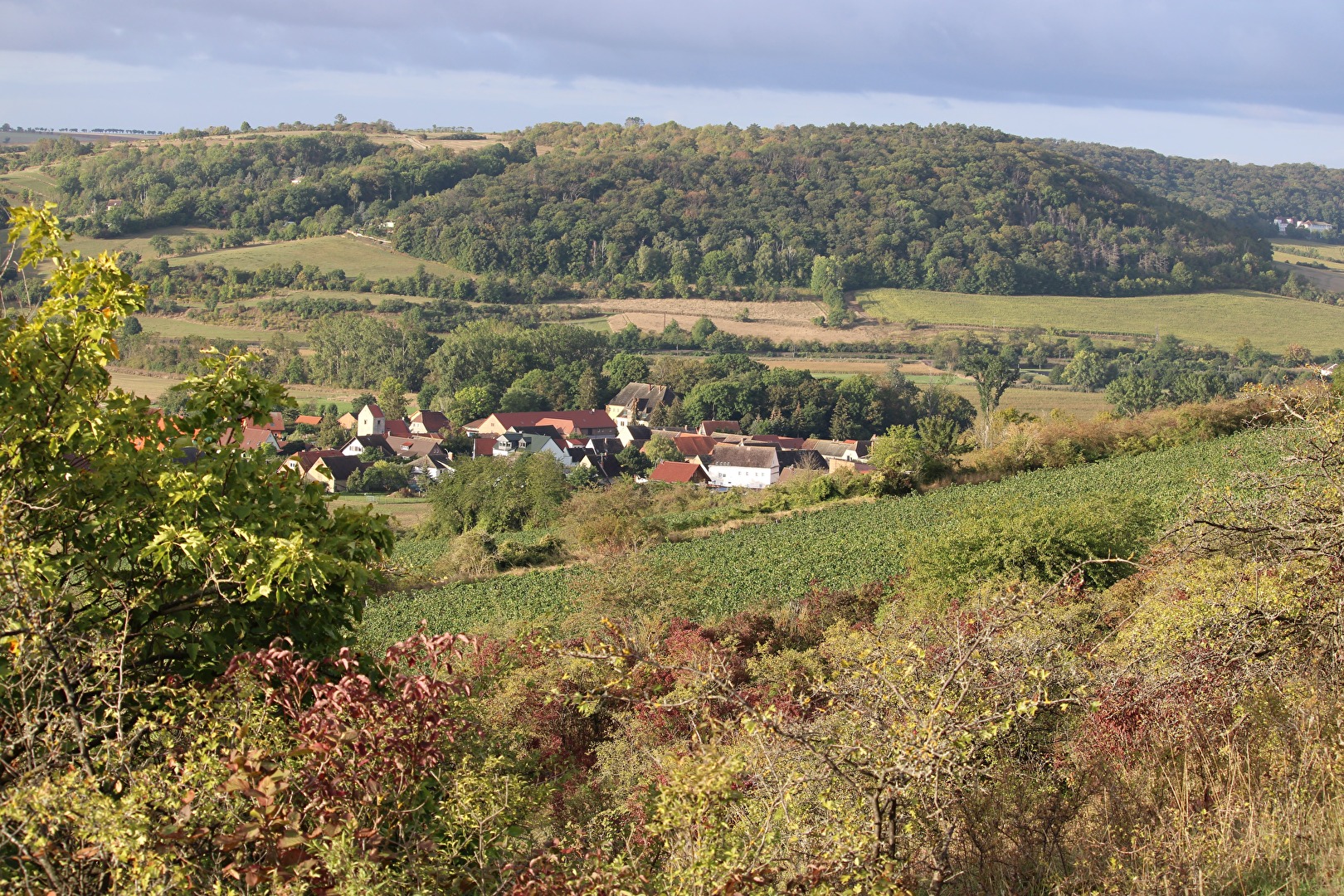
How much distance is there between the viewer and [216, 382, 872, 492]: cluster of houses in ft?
224

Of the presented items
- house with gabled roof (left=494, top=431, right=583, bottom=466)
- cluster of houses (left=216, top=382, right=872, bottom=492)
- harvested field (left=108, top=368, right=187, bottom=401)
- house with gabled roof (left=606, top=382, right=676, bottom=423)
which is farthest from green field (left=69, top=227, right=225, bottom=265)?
house with gabled roof (left=494, top=431, right=583, bottom=466)

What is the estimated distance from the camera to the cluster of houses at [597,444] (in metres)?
68.3

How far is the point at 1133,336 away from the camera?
109m

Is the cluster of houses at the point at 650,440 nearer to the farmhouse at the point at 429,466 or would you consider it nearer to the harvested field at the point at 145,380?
the farmhouse at the point at 429,466

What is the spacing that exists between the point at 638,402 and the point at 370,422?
2057 centimetres

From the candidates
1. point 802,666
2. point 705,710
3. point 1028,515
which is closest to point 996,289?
point 1028,515

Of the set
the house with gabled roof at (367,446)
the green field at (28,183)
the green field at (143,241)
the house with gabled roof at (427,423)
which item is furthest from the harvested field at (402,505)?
the green field at (28,183)

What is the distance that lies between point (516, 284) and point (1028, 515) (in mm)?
106879

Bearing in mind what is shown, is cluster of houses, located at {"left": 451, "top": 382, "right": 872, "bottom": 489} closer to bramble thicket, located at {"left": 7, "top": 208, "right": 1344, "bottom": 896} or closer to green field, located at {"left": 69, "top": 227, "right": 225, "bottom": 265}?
bramble thicket, located at {"left": 7, "top": 208, "right": 1344, "bottom": 896}

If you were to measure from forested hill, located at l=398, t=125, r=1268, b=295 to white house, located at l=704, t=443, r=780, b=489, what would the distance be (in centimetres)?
5986

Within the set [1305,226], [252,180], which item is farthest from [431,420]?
[1305,226]

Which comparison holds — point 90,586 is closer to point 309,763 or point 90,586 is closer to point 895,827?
point 309,763

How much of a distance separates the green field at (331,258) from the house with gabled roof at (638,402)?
141ft

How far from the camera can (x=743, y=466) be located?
69188 mm
